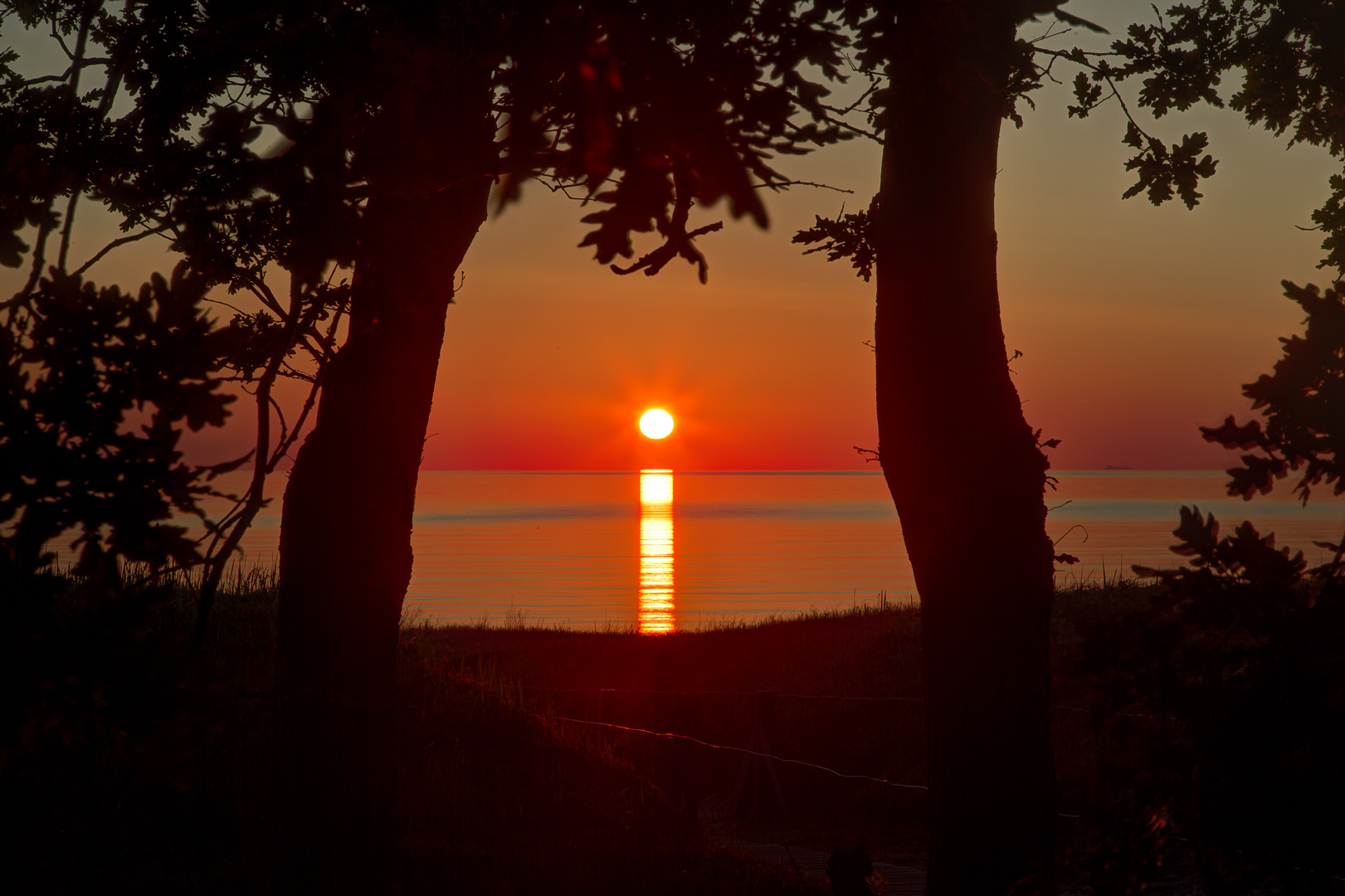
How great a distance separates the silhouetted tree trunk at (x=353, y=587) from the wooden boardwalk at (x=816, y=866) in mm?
3082

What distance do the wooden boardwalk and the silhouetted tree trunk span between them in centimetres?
308

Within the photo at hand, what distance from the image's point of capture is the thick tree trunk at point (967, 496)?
5.38m

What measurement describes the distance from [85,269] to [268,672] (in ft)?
22.5

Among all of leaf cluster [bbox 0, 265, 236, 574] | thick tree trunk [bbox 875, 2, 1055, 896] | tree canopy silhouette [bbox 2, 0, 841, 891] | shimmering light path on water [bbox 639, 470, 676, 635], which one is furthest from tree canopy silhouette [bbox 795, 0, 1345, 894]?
shimmering light path on water [bbox 639, 470, 676, 635]

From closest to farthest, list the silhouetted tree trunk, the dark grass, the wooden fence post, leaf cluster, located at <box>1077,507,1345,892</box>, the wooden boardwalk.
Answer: leaf cluster, located at <box>1077,507,1345,892</box> → the dark grass → the silhouetted tree trunk → the wooden boardwalk → the wooden fence post

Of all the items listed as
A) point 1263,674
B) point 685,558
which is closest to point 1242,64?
point 1263,674

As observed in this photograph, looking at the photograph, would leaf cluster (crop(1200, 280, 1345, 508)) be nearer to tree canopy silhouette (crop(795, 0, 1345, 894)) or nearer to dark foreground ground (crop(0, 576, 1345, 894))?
dark foreground ground (crop(0, 576, 1345, 894))

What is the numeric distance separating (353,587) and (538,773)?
3.43m

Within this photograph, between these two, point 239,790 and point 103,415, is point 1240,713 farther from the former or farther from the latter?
point 239,790

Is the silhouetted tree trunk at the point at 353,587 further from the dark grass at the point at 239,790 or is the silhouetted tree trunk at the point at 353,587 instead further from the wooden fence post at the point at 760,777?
the wooden fence post at the point at 760,777

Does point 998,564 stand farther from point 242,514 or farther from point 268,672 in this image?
point 268,672

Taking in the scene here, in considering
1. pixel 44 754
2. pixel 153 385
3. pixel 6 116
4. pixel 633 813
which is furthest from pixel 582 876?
pixel 6 116

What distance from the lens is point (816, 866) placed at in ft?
29.1

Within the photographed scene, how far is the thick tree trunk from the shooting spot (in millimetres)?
5375
